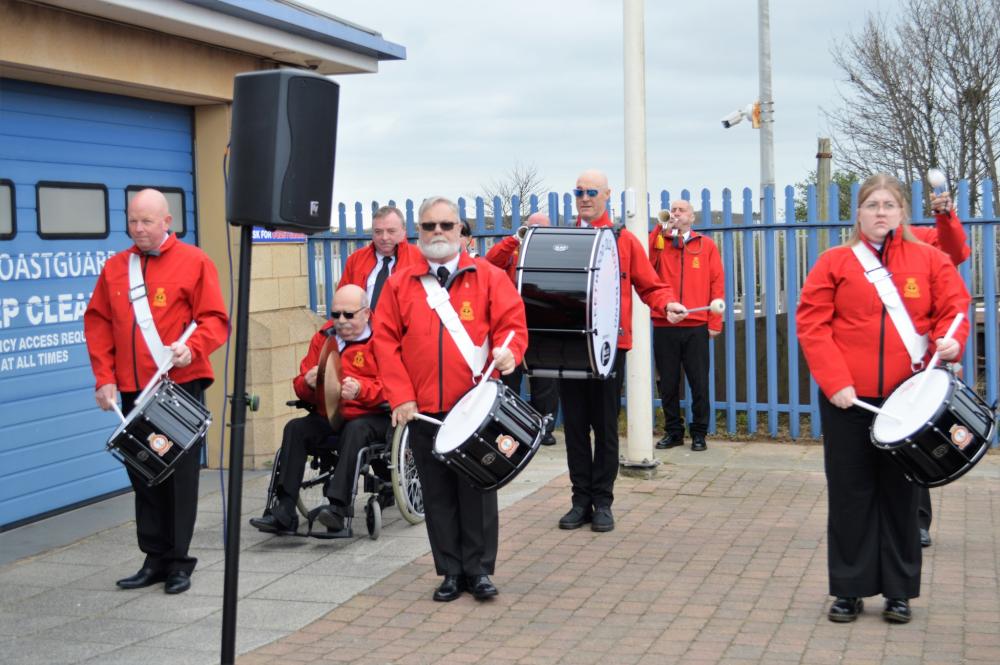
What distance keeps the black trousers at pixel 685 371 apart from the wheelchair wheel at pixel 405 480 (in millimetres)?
3420

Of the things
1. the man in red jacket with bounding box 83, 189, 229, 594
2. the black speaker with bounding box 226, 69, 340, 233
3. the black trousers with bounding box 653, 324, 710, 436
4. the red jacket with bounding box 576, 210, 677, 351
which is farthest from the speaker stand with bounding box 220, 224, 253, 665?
the black trousers with bounding box 653, 324, 710, 436

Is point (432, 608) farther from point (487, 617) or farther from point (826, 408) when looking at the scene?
point (826, 408)

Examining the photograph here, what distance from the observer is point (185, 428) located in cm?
669

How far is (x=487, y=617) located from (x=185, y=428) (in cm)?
177

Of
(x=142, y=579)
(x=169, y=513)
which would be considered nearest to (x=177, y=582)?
(x=142, y=579)

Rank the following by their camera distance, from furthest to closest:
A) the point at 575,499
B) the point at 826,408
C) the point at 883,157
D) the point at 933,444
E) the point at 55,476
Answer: the point at 883,157 < the point at 55,476 < the point at 575,499 < the point at 826,408 < the point at 933,444

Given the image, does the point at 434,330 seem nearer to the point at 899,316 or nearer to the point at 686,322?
the point at 899,316

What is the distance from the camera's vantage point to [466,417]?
6406mm

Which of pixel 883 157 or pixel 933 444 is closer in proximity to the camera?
pixel 933 444

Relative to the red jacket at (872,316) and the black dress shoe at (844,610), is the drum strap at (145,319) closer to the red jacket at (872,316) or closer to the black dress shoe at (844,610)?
the red jacket at (872,316)

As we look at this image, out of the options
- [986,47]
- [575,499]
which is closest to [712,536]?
[575,499]

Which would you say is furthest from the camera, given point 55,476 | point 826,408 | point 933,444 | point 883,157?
point 883,157

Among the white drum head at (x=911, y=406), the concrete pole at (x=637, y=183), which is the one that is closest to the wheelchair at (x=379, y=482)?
the concrete pole at (x=637, y=183)

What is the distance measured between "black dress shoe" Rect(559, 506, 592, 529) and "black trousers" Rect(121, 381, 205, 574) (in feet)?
7.67
